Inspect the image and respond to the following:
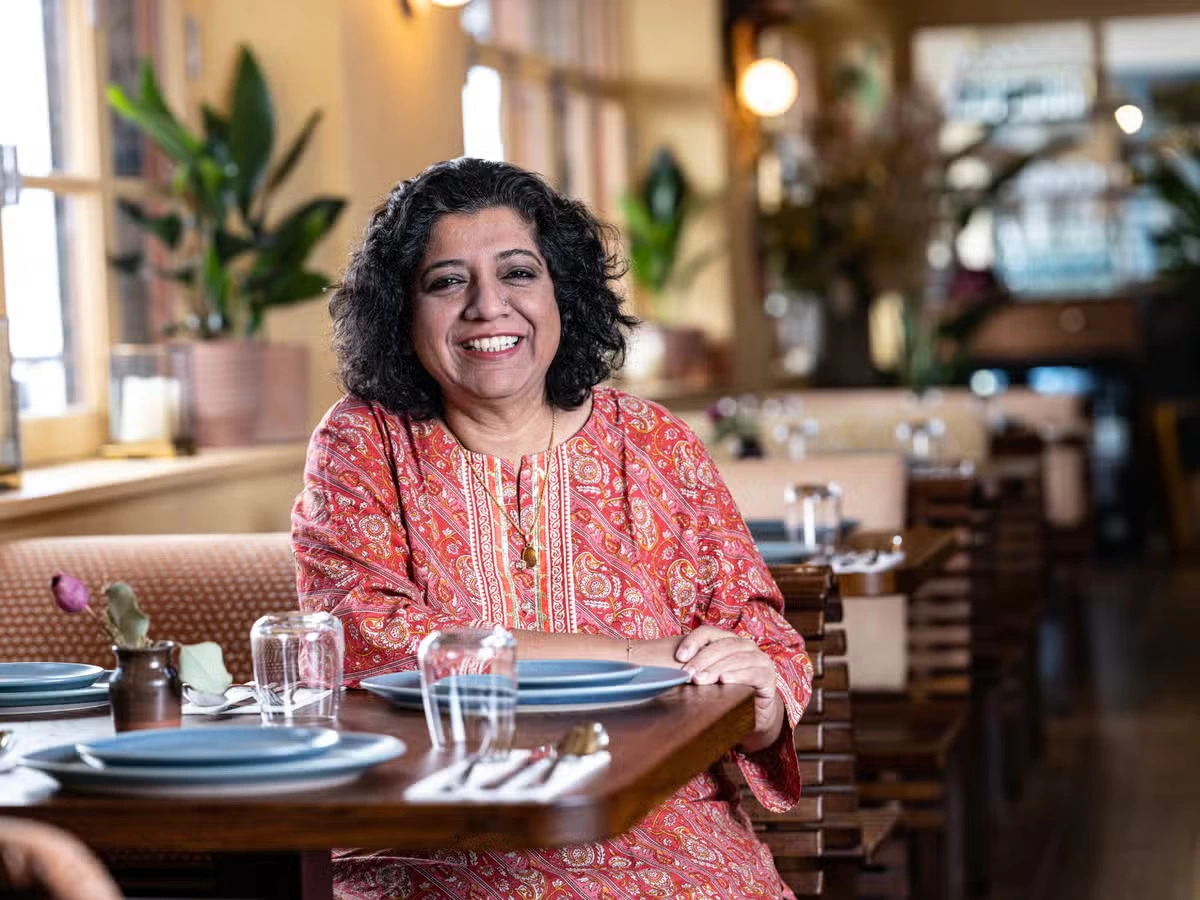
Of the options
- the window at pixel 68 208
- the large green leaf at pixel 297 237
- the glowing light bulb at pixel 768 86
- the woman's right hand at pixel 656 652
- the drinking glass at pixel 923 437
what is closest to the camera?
the woman's right hand at pixel 656 652

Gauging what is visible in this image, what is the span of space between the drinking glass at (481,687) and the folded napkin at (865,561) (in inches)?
64.2

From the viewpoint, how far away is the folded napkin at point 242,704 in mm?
1926

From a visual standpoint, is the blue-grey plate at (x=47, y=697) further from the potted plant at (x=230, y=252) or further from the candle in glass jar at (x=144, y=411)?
the potted plant at (x=230, y=252)

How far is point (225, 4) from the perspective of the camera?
500 centimetres

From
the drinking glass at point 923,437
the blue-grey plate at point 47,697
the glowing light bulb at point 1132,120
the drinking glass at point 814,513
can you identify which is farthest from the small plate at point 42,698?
the glowing light bulb at point 1132,120

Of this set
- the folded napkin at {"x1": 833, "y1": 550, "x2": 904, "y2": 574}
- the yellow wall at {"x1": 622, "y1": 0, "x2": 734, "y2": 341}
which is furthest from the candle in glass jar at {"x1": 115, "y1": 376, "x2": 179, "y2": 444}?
the yellow wall at {"x1": 622, "y1": 0, "x2": 734, "y2": 341}

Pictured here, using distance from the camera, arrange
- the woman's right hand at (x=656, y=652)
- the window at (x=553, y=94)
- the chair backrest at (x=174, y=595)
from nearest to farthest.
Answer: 1. the woman's right hand at (x=656, y=652)
2. the chair backrest at (x=174, y=595)
3. the window at (x=553, y=94)

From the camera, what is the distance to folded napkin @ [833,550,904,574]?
3.31 meters

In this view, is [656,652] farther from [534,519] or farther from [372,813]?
[372,813]

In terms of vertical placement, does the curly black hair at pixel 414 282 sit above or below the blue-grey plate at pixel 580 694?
above

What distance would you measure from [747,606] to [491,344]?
17.4 inches

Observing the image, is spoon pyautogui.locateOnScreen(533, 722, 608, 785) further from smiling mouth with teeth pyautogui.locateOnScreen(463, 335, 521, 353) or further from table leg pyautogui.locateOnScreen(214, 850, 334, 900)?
smiling mouth with teeth pyautogui.locateOnScreen(463, 335, 521, 353)

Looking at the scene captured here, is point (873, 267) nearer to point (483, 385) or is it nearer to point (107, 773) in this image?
point (483, 385)

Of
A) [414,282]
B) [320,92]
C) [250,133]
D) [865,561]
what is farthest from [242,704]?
[320,92]
